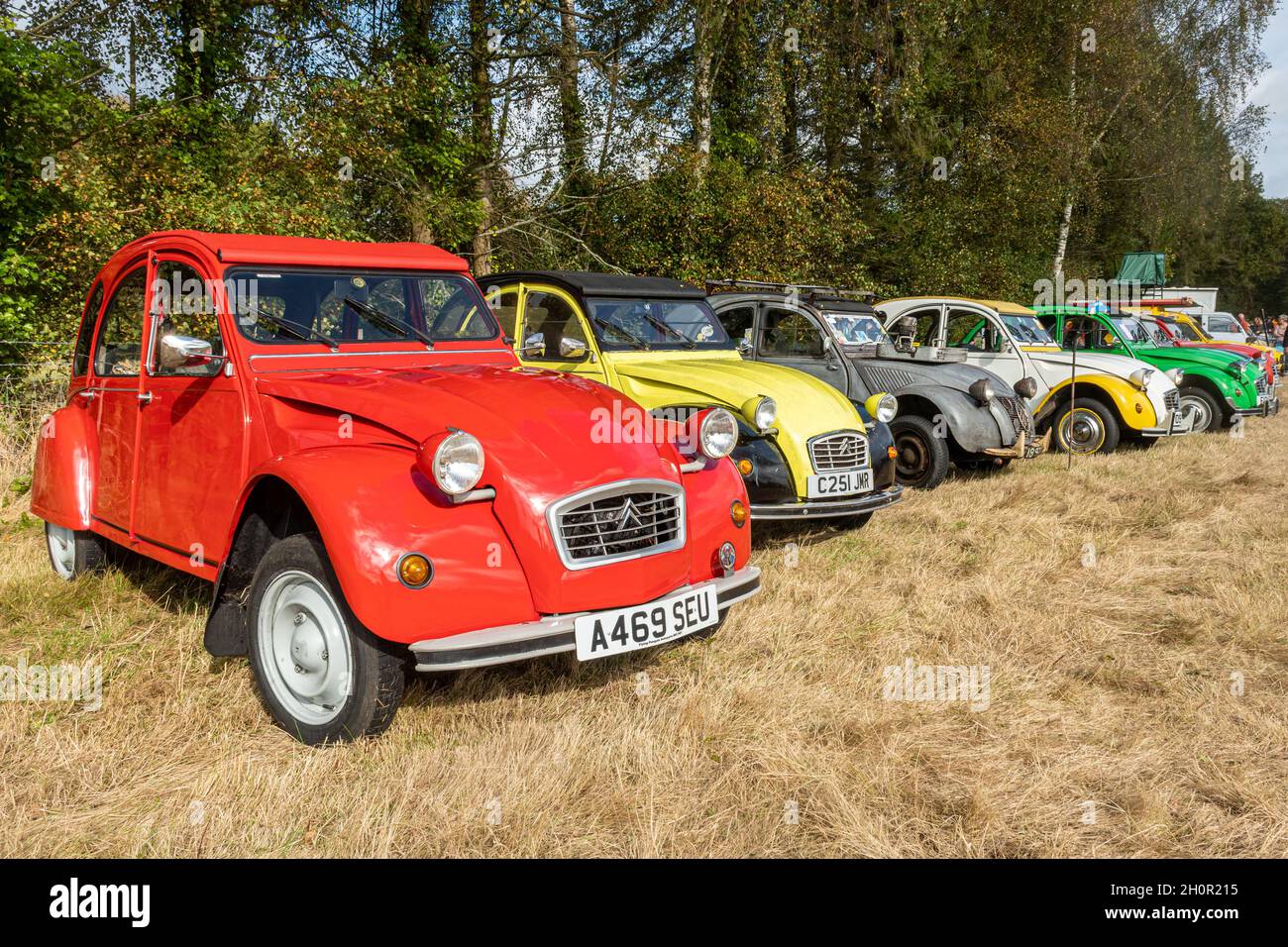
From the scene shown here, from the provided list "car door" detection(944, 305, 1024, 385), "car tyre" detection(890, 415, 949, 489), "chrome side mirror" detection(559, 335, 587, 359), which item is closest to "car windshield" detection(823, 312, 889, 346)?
"car tyre" detection(890, 415, 949, 489)

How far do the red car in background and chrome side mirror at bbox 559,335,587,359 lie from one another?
11.1m

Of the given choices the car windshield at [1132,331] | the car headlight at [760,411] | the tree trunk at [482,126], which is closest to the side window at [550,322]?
the car headlight at [760,411]

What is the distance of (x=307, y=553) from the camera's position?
10.9 feet

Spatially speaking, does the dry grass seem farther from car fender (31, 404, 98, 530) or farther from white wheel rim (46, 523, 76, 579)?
car fender (31, 404, 98, 530)

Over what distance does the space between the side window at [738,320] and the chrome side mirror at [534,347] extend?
2.41 metres

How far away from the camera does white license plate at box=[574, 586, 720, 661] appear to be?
3.32 metres

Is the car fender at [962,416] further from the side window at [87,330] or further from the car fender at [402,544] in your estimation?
the side window at [87,330]

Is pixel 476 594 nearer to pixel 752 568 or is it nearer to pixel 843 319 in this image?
pixel 752 568

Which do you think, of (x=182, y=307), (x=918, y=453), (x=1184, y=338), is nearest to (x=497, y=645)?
(x=182, y=307)

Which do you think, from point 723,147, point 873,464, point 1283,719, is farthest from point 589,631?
point 723,147

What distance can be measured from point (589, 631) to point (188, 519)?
82.5 inches

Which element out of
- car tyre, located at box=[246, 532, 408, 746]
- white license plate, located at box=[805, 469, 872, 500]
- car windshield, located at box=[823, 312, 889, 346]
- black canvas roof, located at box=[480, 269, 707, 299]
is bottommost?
car tyre, located at box=[246, 532, 408, 746]

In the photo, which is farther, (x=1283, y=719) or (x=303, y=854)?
(x=1283, y=719)

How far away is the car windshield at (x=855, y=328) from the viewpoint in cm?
898
